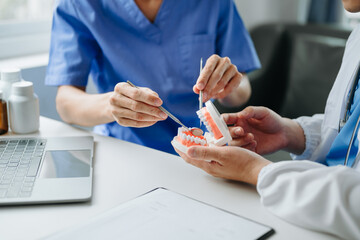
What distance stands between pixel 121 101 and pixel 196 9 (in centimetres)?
52

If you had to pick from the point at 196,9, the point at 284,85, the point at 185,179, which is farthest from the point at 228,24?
the point at 284,85

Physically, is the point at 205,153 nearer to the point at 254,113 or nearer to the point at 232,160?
the point at 232,160

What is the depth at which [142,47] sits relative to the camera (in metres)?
1.30

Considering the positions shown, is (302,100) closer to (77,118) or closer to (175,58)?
(175,58)

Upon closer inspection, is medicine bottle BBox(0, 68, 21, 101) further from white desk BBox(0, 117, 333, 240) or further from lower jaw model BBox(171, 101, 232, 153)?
lower jaw model BBox(171, 101, 232, 153)

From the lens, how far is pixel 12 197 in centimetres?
79

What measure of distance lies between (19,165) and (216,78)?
508 millimetres

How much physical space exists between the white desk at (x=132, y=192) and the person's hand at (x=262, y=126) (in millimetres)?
212

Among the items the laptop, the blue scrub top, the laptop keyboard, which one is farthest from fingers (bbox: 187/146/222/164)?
the blue scrub top

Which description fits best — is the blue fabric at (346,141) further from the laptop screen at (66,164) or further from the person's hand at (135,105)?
the laptop screen at (66,164)

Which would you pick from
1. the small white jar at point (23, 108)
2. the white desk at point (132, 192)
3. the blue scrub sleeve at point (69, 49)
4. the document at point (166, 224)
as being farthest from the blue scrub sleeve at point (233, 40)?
the document at point (166, 224)

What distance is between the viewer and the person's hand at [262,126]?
1.08 m

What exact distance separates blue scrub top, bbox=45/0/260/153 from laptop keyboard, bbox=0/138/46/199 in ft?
1.01

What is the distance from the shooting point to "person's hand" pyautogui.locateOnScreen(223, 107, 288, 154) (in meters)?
1.08
